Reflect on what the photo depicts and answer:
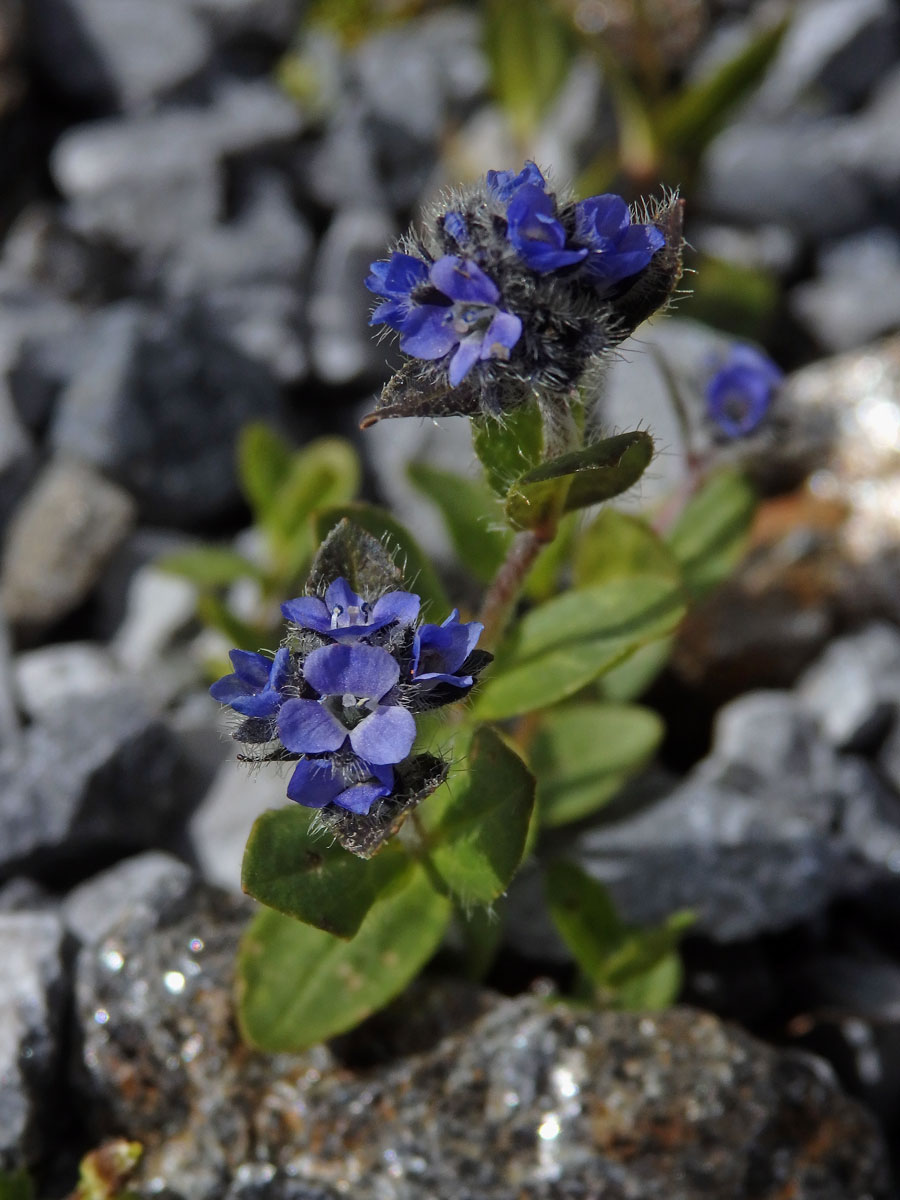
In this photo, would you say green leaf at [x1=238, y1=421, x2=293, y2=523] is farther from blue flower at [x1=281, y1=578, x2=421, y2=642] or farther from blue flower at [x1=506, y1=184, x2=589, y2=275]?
blue flower at [x1=506, y1=184, x2=589, y2=275]

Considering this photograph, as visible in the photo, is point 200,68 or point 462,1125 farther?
point 200,68

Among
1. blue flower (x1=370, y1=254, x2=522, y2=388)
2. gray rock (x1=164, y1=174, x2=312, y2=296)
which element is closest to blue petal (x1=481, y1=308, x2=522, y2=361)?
blue flower (x1=370, y1=254, x2=522, y2=388)

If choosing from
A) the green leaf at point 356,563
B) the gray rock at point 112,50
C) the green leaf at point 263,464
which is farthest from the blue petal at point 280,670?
the gray rock at point 112,50

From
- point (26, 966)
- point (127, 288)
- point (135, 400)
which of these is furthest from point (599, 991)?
point (127, 288)

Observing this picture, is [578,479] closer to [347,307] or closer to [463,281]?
[463,281]

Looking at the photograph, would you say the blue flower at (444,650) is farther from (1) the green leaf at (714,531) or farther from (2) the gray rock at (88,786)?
(2) the gray rock at (88,786)

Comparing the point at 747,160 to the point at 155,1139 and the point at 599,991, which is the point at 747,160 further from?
the point at 155,1139

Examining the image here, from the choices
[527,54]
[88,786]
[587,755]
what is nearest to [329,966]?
[587,755]
